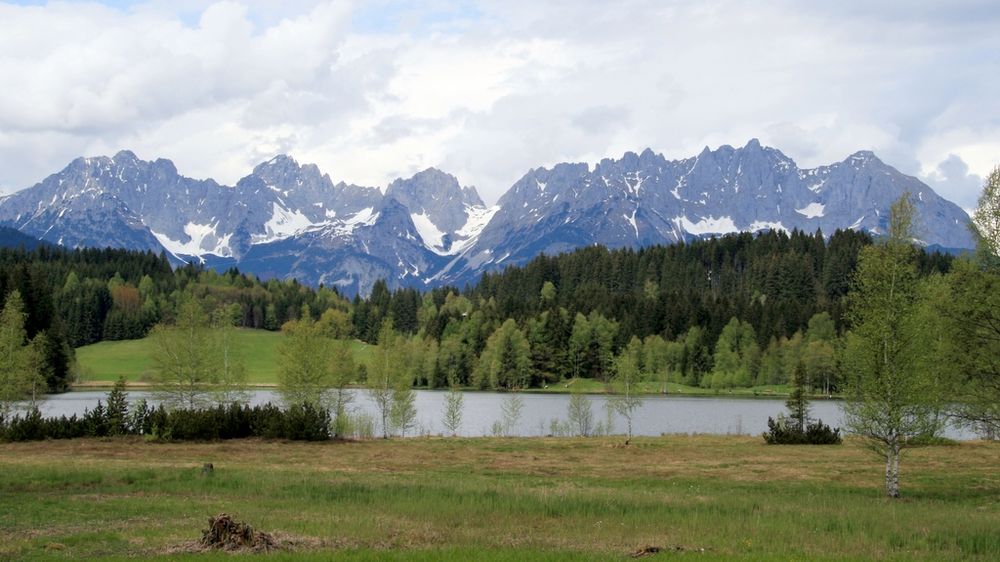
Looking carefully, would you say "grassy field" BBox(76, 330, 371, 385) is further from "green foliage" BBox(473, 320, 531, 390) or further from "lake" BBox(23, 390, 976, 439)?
"green foliage" BBox(473, 320, 531, 390)

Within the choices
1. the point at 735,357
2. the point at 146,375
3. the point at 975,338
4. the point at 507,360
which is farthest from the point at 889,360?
the point at 146,375

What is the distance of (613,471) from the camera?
153 feet

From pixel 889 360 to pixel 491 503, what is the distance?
20.0 m

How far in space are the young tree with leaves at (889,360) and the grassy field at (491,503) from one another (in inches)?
116

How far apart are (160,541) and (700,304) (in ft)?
567

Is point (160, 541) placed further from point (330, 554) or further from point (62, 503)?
point (62, 503)

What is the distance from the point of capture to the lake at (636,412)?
90.9m

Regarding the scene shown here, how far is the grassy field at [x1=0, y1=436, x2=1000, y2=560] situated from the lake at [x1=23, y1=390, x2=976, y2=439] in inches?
1235

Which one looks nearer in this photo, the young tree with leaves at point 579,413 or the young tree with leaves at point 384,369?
the young tree with leaves at point 579,413

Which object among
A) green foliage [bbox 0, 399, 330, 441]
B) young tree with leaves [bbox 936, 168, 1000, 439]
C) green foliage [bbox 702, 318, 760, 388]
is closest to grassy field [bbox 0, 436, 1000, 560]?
green foliage [bbox 0, 399, 330, 441]

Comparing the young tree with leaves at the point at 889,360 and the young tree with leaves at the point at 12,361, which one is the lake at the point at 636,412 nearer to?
the young tree with leaves at the point at 12,361

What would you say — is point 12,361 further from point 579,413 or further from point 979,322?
point 979,322

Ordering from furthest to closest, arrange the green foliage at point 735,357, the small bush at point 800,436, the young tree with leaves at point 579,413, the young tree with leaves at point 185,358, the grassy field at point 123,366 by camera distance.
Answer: the grassy field at point 123,366, the green foliage at point 735,357, the young tree with leaves at point 579,413, the young tree with leaves at point 185,358, the small bush at point 800,436

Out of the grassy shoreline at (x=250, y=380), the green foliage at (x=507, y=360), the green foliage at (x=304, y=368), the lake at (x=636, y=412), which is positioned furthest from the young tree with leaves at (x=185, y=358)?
the green foliage at (x=507, y=360)
